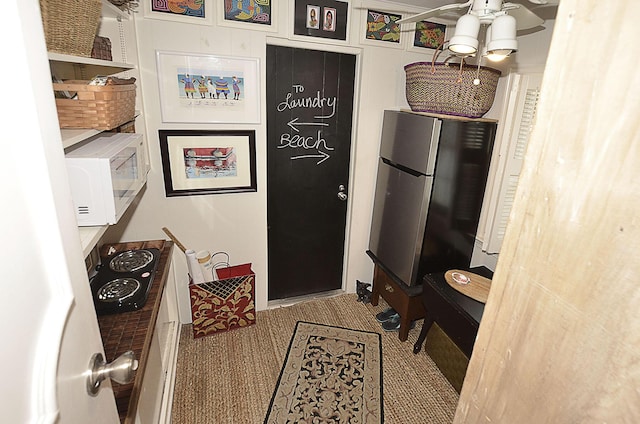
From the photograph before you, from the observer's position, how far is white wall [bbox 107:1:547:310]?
6.79 ft

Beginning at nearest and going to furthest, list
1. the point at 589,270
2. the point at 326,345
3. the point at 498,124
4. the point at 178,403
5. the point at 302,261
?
1. the point at 589,270
2. the point at 178,403
3. the point at 498,124
4. the point at 326,345
5. the point at 302,261

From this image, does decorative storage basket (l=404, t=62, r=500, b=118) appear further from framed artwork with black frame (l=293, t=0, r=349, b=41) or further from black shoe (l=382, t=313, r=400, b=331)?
black shoe (l=382, t=313, r=400, b=331)

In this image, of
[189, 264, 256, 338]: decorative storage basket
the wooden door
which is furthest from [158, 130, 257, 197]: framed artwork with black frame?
[189, 264, 256, 338]: decorative storage basket

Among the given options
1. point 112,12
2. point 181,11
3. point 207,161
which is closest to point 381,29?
point 181,11

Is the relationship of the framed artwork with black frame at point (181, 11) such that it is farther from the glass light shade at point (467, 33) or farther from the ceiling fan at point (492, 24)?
the glass light shade at point (467, 33)

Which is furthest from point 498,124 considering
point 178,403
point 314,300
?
point 178,403

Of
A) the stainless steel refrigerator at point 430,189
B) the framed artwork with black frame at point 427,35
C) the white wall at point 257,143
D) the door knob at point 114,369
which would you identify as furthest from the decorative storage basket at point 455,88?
the door knob at point 114,369

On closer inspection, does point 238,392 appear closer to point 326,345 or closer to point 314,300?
point 326,345

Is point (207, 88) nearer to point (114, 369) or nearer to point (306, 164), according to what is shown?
point (306, 164)

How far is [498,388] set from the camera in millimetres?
617

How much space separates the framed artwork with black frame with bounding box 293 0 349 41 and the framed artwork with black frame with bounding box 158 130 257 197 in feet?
2.60

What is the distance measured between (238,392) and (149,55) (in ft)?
6.97

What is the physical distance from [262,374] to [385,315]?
43.7 inches

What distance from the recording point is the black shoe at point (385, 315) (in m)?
2.76
